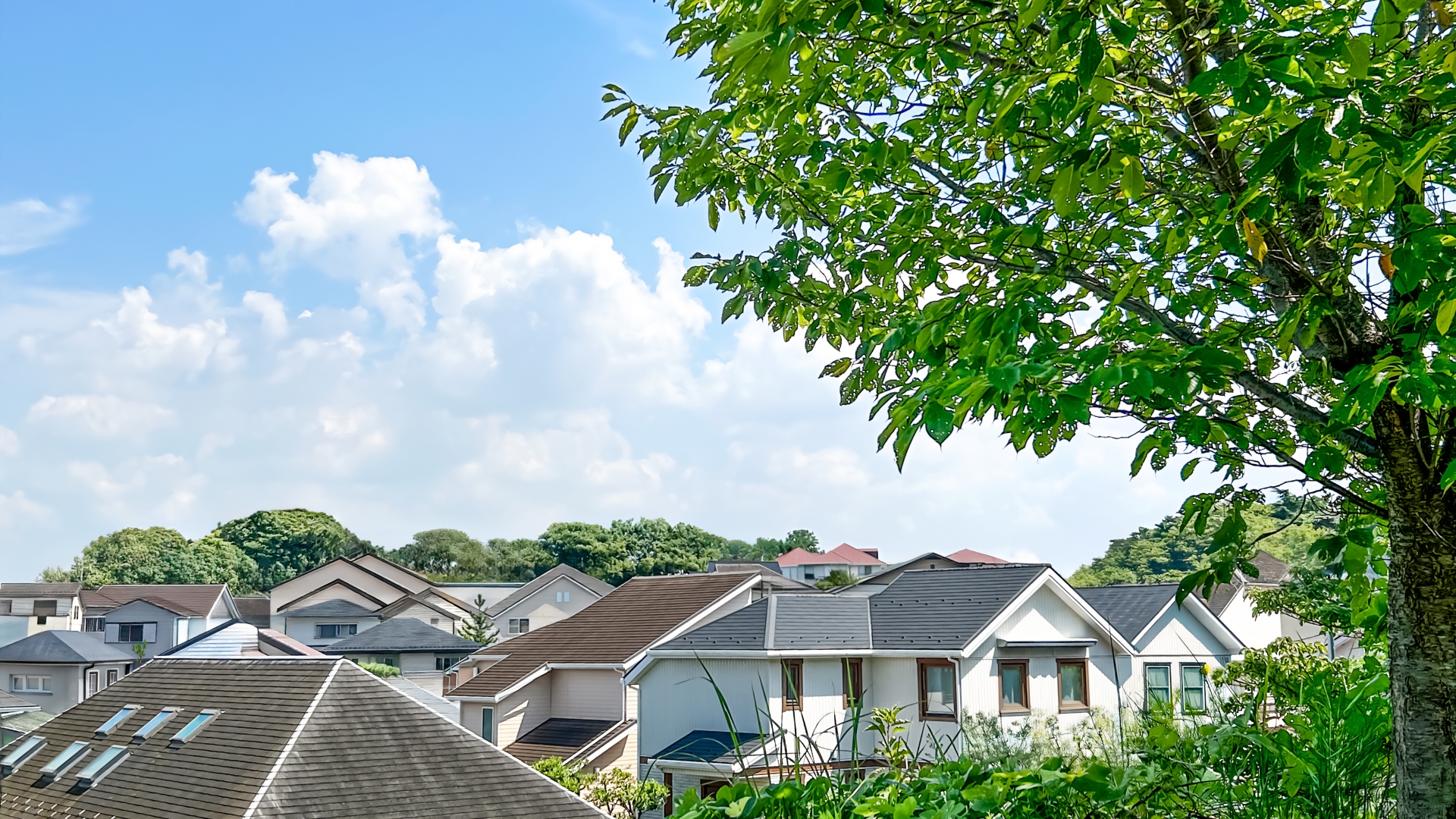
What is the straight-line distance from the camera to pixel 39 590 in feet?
161

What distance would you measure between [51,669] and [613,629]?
83.1ft

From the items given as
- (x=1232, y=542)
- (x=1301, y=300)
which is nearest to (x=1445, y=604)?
(x=1232, y=542)

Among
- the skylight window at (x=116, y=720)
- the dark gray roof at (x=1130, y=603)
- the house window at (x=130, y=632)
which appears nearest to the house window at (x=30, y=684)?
the house window at (x=130, y=632)

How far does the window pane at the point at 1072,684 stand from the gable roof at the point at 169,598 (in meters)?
42.3

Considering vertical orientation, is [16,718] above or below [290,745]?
below

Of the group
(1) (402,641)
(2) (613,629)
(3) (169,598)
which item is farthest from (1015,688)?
(3) (169,598)

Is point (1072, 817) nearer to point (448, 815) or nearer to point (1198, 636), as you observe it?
point (448, 815)

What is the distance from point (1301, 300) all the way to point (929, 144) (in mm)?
1471

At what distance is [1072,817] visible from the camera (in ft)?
9.26

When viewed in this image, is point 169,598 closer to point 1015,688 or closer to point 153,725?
point 153,725

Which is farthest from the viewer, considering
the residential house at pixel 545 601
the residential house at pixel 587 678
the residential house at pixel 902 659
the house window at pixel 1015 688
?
the residential house at pixel 545 601

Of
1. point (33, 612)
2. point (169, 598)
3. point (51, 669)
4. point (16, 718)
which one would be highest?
point (169, 598)

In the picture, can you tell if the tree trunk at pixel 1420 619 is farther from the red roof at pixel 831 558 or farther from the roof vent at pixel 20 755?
the red roof at pixel 831 558

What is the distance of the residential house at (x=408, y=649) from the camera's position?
4094 cm
